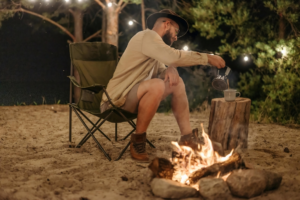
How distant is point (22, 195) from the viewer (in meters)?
1.96

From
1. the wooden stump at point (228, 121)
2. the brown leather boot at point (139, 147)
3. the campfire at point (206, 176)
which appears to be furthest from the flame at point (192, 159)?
the wooden stump at point (228, 121)

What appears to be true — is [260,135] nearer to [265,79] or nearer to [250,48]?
[265,79]

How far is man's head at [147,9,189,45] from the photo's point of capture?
9.16 feet

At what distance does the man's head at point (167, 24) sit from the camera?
9.16 ft

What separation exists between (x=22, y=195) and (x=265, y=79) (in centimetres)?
441

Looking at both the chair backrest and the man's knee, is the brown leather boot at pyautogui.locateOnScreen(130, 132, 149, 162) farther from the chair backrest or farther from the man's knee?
the chair backrest

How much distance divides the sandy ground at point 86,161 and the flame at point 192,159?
0.23 m

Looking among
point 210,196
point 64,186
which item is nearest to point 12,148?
point 64,186

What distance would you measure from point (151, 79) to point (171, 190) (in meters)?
1.00

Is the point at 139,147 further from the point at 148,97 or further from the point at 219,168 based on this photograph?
the point at 219,168

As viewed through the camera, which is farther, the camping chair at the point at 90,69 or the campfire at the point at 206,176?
the camping chair at the point at 90,69

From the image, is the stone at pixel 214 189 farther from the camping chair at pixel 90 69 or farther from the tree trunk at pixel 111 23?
the tree trunk at pixel 111 23

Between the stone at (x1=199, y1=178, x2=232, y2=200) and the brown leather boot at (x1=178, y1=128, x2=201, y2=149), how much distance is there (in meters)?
0.62

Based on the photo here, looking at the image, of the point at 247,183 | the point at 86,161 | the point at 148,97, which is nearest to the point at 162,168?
the point at 247,183
